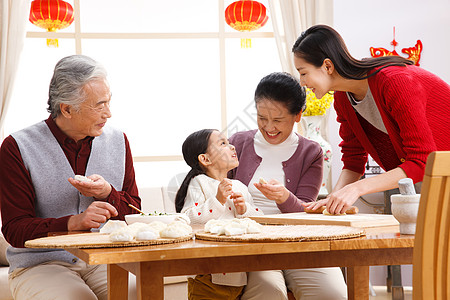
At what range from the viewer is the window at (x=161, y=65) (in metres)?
5.21

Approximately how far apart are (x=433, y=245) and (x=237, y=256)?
42 cm

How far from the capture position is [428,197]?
103 centimetres

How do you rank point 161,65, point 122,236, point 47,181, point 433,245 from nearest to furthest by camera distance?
point 433,245
point 122,236
point 47,181
point 161,65

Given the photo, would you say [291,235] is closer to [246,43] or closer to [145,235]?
[145,235]

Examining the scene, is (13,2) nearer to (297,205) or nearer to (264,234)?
(297,205)

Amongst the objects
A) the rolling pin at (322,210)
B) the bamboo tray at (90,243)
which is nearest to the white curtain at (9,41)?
the rolling pin at (322,210)

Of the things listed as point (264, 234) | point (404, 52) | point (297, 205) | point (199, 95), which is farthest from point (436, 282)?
point (199, 95)

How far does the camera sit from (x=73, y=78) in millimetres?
1893

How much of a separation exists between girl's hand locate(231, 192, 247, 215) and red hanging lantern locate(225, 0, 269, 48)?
121 inches

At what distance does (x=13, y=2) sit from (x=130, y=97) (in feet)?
4.40

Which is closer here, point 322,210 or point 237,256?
point 237,256

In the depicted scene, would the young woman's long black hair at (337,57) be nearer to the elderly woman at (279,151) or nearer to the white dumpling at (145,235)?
the elderly woman at (279,151)

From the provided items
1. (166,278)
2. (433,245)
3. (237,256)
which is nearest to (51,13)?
(166,278)

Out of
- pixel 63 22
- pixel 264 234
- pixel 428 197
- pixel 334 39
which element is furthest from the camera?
pixel 63 22
